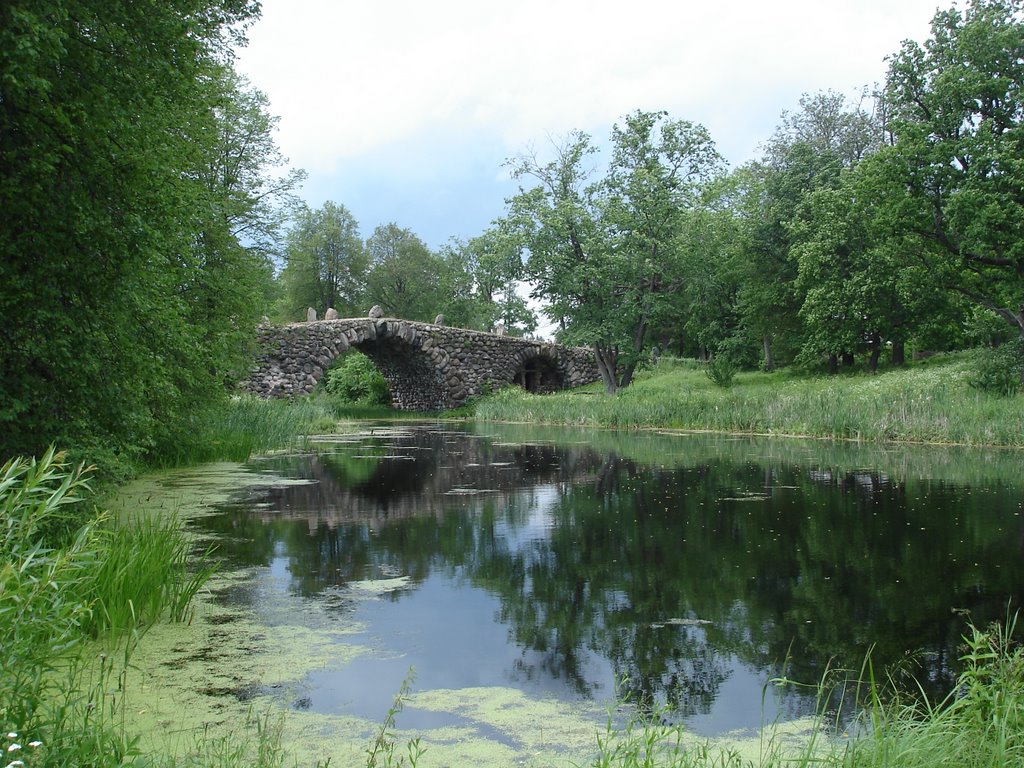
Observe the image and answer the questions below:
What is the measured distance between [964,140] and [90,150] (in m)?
21.0

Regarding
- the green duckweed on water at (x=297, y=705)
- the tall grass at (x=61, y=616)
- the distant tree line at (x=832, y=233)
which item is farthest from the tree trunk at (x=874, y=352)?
the tall grass at (x=61, y=616)

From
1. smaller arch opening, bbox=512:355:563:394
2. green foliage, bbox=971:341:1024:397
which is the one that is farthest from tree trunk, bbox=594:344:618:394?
green foliage, bbox=971:341:1024:397

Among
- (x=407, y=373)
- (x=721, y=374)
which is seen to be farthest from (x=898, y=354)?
(x=407, y=373)

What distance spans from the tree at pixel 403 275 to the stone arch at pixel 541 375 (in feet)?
45.1

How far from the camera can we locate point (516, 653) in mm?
4578

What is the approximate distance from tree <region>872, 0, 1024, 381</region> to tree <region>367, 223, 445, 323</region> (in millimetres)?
34212

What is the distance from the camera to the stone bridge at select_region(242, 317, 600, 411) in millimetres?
29297

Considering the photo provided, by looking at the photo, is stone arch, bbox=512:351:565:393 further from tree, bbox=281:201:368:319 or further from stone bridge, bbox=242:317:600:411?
tree, bbox=281:201:368:319

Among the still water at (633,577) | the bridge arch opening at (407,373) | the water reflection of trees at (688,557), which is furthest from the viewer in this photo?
the bridge arch opening at (407,373)

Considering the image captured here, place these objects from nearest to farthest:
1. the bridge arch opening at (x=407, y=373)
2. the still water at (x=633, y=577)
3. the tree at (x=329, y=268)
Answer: the still water at (x=633, y=577)
the bridge arch opening at (x=407, y=373)
the tree at (x=329, y=268)

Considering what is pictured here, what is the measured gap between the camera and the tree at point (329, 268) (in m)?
52.6

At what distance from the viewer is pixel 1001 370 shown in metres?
20.2

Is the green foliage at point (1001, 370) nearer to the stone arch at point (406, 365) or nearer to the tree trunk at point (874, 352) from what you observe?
the tree trunk at point (874, 352)

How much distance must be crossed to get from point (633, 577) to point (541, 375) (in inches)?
1384
